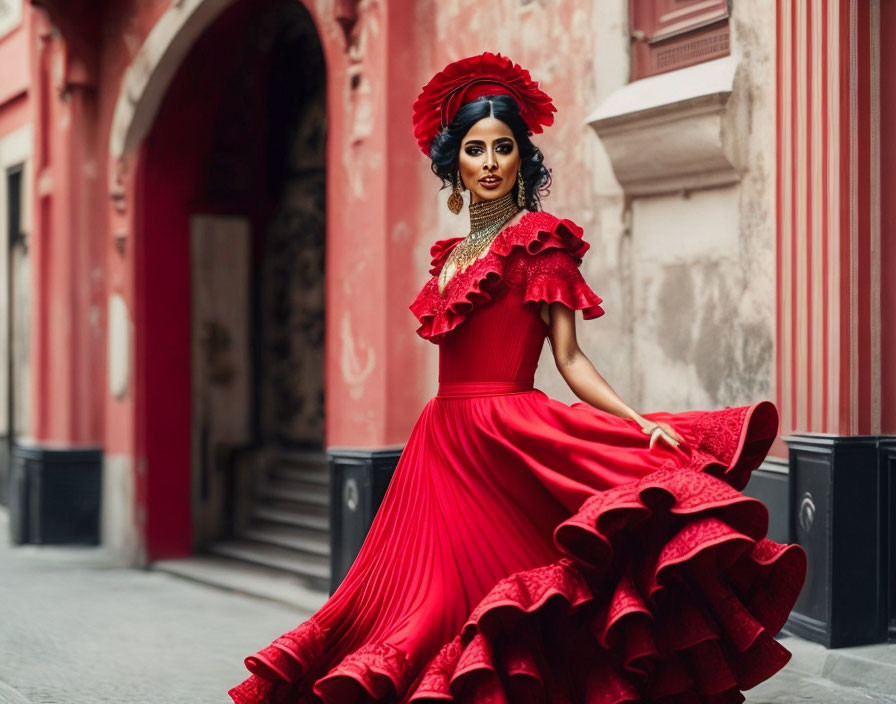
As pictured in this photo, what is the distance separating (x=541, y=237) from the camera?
4270 millimetres

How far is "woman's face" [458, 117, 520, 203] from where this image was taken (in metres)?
4.36

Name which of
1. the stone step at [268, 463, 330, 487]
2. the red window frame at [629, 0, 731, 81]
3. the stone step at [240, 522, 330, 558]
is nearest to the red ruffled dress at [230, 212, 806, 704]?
the red window frame at [629, 0, 731, 81]

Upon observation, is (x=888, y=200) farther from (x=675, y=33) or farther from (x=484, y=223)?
(x=484, y=223)

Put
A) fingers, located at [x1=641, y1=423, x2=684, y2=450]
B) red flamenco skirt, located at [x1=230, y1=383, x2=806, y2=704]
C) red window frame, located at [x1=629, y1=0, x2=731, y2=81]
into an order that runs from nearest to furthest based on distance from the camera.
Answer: red flamenco skirt, located at [x1=230, y1=383, x2=806, y2=704]
fingers, located at [x1=641, y1=423, x2=684, y2=450]
red window frame, located at [x1=629, y1=0, x2=731, y2=81]

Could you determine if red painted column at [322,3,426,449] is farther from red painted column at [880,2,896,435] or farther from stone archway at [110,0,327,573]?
red painted column at [880,2,896,435]

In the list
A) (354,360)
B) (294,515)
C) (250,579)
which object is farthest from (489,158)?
(294,515)

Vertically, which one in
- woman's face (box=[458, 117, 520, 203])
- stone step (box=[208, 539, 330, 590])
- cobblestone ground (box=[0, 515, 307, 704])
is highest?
woman's face (box=[458, 117, 520, 203])

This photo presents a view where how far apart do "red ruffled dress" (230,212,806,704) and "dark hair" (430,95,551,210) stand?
0.21 m

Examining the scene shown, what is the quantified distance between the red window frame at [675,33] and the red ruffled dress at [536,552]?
2.16 m

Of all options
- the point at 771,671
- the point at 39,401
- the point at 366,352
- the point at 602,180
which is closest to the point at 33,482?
the point at 39,401

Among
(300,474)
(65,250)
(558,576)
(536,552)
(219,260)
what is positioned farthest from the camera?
(65,250)

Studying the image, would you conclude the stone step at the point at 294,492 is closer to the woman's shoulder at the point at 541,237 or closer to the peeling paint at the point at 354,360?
the peeling paint at the point at 354,360

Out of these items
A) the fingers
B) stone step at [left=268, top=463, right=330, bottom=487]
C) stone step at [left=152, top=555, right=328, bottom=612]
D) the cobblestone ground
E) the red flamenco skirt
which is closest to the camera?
the red flamenco skirt

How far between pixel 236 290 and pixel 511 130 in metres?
6.73
